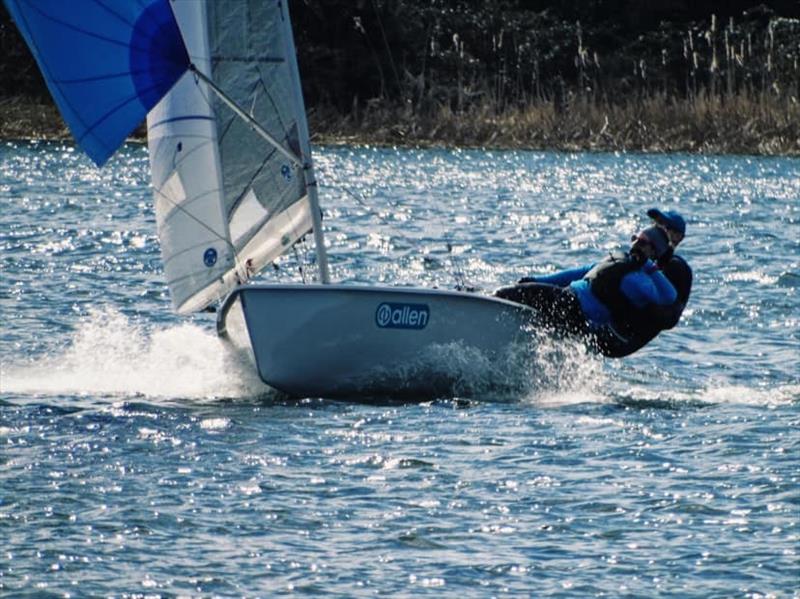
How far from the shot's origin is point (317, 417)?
416 inches

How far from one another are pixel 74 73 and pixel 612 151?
961 inches

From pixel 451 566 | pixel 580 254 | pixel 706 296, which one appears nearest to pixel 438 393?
pixel 451 566

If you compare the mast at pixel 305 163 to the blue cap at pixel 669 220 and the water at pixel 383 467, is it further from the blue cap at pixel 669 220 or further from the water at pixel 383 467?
the blue cap at pixel 669 220

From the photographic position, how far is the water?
299 inches

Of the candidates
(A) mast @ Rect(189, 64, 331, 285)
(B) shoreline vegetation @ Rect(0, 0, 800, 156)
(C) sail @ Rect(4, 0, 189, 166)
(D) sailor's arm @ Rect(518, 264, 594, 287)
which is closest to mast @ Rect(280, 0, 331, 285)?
(A) mast @ Rect(189, 64, 331, 285)

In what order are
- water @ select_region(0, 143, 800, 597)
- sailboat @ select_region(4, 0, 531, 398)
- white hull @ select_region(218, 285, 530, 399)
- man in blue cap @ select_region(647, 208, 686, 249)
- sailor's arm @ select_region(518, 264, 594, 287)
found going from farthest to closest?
1. sailor's arm @ select_region(518, 264, 594, 287)
2. man in blue cap @ select_region(647, 208, 686, 249)
3. sailboat @ select_region(4, 0, 531, 398)
4. white hull @ select_region(218, 285, 530, 399)
5. water @ select_region(0, 143, 800, 597)

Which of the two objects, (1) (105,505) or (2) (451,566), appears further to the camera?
(1) (105,505)

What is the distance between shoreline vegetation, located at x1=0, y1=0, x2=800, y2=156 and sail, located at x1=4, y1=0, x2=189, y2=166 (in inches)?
866

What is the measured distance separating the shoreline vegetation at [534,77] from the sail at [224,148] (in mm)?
21308

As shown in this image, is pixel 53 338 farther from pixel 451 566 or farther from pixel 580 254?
pixel 580 254

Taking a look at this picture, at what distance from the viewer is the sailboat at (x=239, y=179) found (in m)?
11.0

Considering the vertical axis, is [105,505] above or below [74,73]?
below

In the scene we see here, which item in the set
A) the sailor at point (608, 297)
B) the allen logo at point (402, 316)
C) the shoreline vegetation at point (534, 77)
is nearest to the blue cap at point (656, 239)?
the sailor at point (608, 297)

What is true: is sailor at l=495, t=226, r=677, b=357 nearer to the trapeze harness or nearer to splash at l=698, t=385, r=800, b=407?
the trapeze harness
